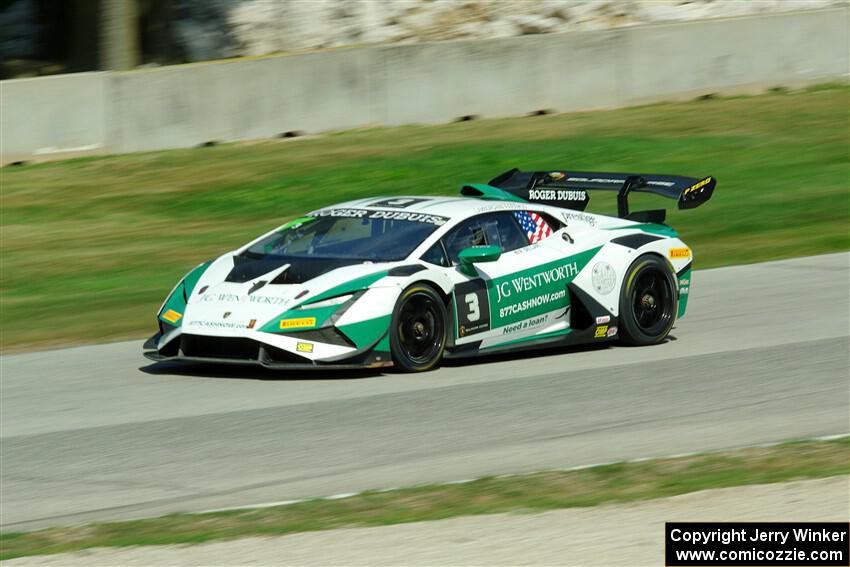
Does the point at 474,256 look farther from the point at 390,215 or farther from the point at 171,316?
the point at 171,316

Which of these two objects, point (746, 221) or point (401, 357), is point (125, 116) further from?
point (401, 357)

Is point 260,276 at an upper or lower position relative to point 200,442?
upper

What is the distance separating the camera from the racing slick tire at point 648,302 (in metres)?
11.6

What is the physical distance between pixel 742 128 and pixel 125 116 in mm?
10149

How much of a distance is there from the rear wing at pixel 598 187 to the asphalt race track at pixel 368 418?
4.02ft

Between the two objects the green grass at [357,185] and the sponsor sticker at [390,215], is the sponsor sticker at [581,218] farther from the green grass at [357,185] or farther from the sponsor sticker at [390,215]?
the green grass at [357,185]

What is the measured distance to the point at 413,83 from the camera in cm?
2309

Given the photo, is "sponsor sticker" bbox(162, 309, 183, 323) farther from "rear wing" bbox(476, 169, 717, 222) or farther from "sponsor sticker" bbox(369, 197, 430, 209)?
"rear wing" bbox(476, 169, 717, 222)

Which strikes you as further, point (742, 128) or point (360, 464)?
point (742, 128)

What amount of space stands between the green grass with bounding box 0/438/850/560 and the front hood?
9.30ft

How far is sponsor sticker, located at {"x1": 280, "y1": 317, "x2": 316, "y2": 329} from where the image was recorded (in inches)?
386

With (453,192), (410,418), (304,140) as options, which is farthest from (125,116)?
(410,418)

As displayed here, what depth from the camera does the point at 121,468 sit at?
798cm

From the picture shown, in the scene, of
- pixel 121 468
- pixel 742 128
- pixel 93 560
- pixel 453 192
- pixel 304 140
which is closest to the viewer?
pixel 93 560
